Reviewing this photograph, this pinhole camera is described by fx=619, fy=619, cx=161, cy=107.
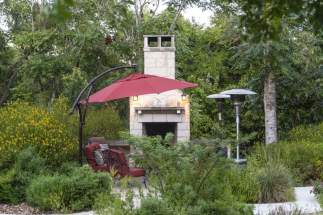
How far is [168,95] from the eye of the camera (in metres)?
13.0

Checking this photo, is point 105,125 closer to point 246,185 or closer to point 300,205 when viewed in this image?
point 246,185

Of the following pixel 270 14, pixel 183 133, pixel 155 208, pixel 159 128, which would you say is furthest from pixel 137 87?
pixel 270 14

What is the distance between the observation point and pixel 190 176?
655 centimetres

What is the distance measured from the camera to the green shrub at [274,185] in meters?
9.29

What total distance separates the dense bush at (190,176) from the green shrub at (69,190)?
6.28 ft

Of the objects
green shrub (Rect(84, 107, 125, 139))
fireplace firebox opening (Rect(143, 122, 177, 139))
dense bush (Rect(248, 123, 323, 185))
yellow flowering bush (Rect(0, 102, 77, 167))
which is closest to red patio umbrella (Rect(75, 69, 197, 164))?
yellow flowering bush (Rect(0, 102, 77, 167))

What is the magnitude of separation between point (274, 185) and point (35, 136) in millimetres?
3910

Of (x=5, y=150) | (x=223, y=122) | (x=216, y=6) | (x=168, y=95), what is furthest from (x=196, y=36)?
(x=5, y=150)

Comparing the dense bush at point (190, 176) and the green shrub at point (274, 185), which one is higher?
the dense bush at point (190, 176)

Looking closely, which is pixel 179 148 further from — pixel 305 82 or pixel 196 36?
pixel 196 36

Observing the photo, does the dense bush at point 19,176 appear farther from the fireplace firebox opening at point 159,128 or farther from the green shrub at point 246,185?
the fireplace firebox opening at point 159,128

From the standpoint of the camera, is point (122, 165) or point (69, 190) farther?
point (122, 165)

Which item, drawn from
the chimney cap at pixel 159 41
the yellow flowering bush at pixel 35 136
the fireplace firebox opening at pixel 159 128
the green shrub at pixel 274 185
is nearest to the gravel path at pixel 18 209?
the yellow flowering bush at pixel 35 136

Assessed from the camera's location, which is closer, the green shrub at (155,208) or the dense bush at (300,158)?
the green shrub at (155,208)
